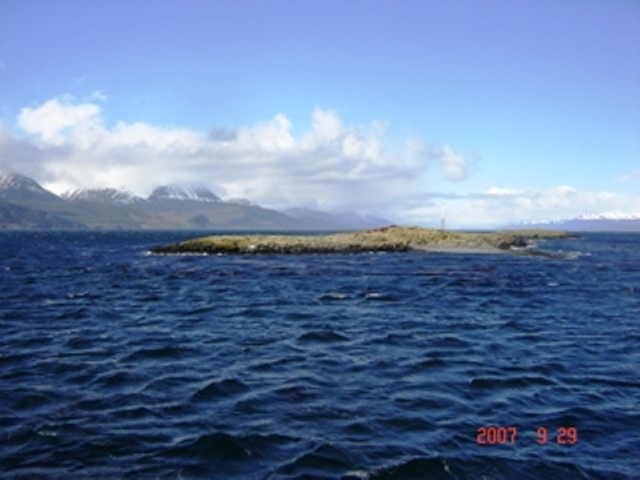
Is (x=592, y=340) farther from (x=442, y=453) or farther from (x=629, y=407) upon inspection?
(x=442, y=453)

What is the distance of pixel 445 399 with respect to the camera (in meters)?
15.1

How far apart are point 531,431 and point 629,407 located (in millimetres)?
3988

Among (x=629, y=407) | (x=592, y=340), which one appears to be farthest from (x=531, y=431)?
(x=592, y=340)

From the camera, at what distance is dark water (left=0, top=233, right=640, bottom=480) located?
1119 centimetres

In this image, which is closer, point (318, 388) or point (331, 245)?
point (318, 388)
